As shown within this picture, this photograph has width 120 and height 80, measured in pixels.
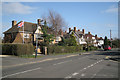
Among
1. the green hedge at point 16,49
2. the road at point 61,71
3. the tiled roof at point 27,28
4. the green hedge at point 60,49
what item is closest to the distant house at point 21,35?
the tiled roof at point 27,28

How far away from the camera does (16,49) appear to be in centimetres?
2509

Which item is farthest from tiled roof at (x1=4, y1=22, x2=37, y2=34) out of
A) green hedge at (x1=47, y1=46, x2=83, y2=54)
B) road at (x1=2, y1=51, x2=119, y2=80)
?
road at (x1=2, y1=51, x2=119, y2=80)

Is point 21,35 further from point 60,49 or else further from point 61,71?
point 61,71

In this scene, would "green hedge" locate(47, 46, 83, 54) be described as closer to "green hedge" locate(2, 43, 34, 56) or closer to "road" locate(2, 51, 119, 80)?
"green hedge" locate(2, 43, 34, 56)

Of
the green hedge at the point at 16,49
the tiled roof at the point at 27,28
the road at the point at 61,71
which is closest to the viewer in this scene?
the road at the point at 61,71

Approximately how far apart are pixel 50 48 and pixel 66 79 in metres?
26.2

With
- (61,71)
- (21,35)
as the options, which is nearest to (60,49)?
(21,35)

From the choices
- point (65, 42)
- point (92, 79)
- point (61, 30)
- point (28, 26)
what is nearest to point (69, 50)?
point (65, 42)

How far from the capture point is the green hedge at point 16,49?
990 inches

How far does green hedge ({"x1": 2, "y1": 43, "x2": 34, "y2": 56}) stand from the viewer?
2514cm

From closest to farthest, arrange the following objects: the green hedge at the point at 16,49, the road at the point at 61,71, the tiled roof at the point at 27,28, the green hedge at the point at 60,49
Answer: the road at the point at 61,71
the green hedge at the point at 16,49
the green hedge at the point at 60,49
the tiled roof at the point at 27,28

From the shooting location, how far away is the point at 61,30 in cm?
4778

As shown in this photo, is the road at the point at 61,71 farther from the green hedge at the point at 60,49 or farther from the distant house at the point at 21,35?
the distant house at the point at 21,35

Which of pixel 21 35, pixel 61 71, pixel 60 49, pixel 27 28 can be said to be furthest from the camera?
pixel 27 28
